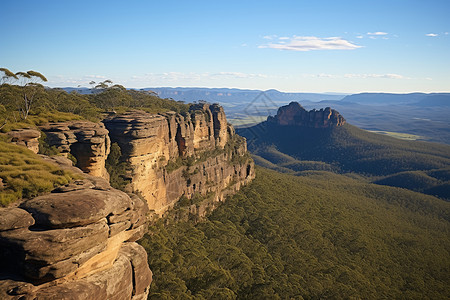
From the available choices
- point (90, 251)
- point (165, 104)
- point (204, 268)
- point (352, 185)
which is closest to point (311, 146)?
point (352, 185)

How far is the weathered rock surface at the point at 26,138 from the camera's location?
26375mm

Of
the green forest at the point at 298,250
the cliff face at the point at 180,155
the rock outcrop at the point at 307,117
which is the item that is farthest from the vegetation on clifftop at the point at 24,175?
the rock outcrop at the point at 307,117

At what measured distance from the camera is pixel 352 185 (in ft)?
331

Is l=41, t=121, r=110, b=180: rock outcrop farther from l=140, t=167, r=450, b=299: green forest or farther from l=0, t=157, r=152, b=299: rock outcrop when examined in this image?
l=0, t=157, r=152, b=299: rock outcrop

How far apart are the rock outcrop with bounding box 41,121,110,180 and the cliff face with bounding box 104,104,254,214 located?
465 centimetres

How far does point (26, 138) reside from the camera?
26.9 metres

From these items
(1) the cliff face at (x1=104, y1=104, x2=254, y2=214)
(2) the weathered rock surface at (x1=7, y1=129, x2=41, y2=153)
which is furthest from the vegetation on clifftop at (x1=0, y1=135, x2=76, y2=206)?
(1) the cliff face at (x1=104, y1=104, x2=254, y2=214)

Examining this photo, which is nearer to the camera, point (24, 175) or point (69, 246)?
point (69, 246)

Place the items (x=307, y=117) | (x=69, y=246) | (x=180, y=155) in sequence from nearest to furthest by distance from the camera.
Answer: (x=69, y=246) < (x=180, y=155) < (x=307, y=117)

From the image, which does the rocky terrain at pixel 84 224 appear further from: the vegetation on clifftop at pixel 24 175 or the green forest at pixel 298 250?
the green forest at pixel 298 250

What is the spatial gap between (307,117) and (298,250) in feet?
442

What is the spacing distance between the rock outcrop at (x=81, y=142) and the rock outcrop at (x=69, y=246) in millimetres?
11853

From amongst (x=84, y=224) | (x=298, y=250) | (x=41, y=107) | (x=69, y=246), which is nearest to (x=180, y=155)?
(x=41, y=107)

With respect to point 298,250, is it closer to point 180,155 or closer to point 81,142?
point 180,155
